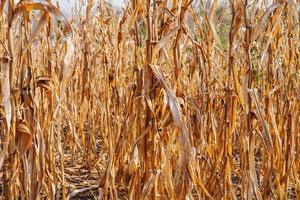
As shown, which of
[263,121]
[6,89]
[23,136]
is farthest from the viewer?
[263,121]

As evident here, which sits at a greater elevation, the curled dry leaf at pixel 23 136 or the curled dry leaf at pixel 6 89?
the curled dry leaf at pixel 6 89

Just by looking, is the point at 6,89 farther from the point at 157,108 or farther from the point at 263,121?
the point at 263,121

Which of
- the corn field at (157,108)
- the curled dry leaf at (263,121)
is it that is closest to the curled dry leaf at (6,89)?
the corn field at (157,108)

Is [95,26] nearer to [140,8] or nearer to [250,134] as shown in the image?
[140,8]

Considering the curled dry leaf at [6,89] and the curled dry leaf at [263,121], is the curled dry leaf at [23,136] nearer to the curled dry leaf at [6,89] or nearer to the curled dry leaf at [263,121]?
the curled dry leaf at [6,89]

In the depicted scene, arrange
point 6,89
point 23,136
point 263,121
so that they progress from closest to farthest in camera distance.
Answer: point 6,89, point 23,136, point 263,121

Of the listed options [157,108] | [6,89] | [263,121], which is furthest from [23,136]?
[263,121]

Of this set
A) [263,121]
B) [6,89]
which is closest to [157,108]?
[263,121]

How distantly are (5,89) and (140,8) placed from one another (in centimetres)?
45

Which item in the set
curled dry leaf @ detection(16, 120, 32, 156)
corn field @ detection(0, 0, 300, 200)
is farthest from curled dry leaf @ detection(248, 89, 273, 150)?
curled dry leaf @ detection(16, 120, 32, 156)

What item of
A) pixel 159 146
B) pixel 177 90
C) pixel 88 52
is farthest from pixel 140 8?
pixel 88 52

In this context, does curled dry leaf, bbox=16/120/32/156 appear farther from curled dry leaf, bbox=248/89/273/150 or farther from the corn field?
curled dry leaf, bbox=248/89/273/150

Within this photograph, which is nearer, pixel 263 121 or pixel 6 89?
pixel 6 89

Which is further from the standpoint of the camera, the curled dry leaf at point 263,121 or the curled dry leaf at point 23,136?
the curled dry leaf at point 263,121
